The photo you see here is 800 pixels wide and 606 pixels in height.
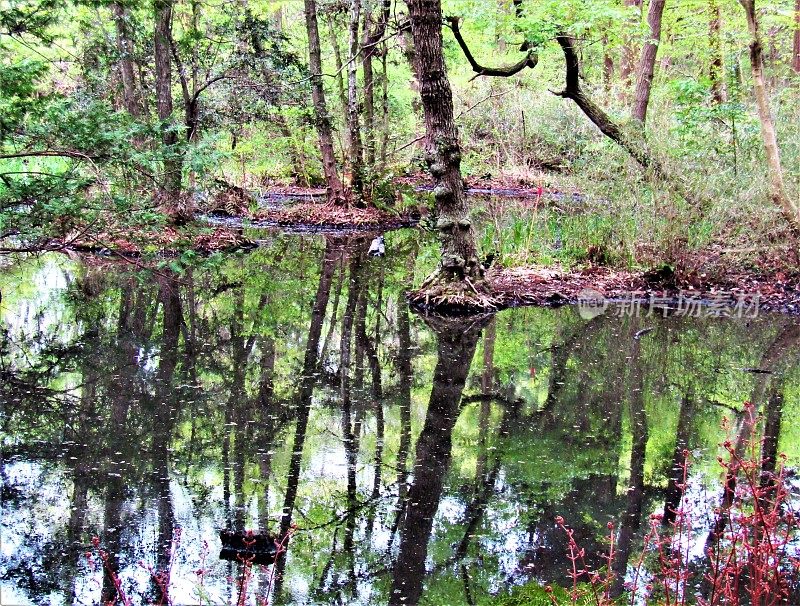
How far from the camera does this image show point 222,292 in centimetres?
1212

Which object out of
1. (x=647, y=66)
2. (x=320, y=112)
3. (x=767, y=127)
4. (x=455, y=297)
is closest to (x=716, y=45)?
(x=647, y=66)

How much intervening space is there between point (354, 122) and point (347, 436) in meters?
13.3

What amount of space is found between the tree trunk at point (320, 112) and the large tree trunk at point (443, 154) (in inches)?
272

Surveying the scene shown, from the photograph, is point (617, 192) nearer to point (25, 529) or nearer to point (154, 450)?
point (154, 450)

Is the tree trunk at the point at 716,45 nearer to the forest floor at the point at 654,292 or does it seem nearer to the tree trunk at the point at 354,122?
the forest floor at the point at 654,292

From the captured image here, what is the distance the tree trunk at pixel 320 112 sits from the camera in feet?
57.7

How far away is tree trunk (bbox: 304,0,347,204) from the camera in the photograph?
57.7 ft

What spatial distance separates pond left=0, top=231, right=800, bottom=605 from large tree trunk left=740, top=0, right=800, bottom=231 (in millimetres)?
1625

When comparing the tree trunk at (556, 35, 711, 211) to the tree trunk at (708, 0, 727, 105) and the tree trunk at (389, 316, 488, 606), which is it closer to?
the tree trunk at (389, 316, 488, 606)

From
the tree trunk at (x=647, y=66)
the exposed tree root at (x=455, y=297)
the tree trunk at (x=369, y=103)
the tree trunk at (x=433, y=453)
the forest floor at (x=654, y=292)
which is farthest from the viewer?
the tree trunk at (x=369, y=103)

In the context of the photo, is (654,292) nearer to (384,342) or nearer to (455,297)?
(455,297)

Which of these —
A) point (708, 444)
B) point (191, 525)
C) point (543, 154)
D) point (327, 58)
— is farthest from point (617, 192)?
point (327, 58)

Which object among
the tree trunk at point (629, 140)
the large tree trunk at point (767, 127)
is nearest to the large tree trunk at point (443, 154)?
the tree trunk at point (629, 140)

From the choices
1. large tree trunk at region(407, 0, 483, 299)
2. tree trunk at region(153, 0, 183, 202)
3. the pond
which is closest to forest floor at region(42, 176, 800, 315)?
the pond
